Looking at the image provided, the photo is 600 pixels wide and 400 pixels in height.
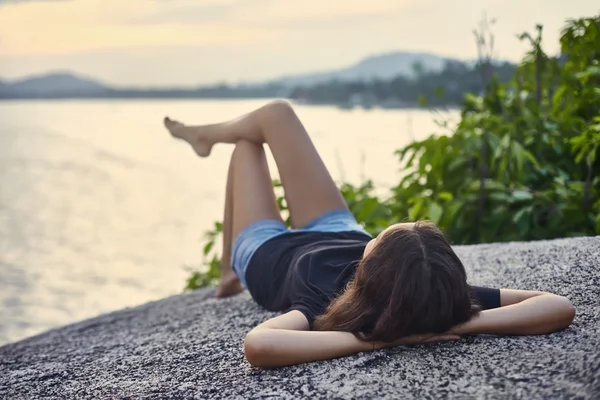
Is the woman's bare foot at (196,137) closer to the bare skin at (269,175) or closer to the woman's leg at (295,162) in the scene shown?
the bare skin at (269,175)

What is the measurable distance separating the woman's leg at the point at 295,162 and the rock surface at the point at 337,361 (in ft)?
1.34

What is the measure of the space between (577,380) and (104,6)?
1161 centimetres

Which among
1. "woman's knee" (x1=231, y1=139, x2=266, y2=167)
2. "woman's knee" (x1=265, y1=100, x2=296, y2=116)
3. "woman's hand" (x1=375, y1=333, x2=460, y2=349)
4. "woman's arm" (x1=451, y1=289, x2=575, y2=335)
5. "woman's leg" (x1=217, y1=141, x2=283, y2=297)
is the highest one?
"woman's knee" (x1=265, y1=100, x2=296, y2=116)

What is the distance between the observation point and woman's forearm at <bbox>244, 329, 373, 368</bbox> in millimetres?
1581

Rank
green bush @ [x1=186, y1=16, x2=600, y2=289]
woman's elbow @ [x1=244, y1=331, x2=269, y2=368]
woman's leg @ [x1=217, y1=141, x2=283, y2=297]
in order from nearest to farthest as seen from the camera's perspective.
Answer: woman's elbow @ [x1=244, y1=331, x2=269, y2=368] → woman's leg @ [x1=217, y1=141, x2=283, y2=297] → green bush @ [x1=186, y1=16, x2=600, y2=289]

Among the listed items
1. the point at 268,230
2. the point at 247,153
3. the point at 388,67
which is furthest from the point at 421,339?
the point at 388,67

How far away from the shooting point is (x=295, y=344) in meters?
1.59

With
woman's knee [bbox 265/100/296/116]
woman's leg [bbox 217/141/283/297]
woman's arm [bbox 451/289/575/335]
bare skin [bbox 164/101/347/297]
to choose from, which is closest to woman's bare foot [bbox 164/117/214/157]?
bare skin [bbox 164/101/347/297]

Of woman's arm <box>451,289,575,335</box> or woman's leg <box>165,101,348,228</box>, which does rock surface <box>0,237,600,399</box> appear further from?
woman's leg <box>165,101,348,228</box>

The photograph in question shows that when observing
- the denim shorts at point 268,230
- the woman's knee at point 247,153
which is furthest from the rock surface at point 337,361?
the woman's knee at point 247,153

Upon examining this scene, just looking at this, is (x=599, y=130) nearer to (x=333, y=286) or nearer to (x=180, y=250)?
(x=333, y=286)

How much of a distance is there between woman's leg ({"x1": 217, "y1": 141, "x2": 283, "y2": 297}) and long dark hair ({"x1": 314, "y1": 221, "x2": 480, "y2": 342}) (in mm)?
871

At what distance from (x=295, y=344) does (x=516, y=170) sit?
2.09 metres

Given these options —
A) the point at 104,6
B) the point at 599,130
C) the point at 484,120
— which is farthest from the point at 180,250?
the point at 104,6
